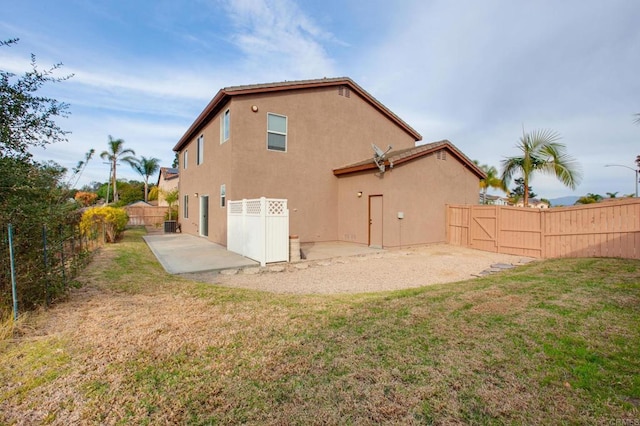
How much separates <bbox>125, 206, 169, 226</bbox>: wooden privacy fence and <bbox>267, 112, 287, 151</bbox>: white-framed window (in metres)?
17.8

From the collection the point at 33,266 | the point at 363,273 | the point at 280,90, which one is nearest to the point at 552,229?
the point at 363,273

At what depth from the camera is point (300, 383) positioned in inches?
100

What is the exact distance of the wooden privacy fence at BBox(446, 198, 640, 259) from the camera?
850 cm

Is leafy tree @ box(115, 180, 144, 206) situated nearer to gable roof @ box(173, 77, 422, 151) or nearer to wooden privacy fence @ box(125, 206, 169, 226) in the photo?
wooden privacy fence @ box(125, 206, 169, 226)

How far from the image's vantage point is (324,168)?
13914 mm

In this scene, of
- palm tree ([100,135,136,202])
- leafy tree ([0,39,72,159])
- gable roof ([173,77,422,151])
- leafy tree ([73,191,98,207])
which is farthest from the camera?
palm tree ([100,135,136,202])

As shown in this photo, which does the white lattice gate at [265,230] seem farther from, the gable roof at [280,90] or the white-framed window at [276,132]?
the gable roof at [280,90]

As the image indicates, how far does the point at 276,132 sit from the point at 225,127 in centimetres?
216

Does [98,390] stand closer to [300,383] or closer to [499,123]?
[300,383]

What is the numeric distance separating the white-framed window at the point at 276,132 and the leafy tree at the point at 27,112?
810cm

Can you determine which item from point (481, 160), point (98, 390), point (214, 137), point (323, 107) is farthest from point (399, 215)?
point (481, 160)

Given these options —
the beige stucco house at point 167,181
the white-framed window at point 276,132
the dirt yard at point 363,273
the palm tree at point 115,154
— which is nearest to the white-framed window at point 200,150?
the white-framed window at point 276,132

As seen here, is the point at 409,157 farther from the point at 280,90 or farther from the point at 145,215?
the point at 145,215

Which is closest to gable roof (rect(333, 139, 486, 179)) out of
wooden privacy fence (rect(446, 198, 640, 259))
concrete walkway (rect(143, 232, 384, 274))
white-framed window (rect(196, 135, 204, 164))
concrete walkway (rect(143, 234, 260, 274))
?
wooden privacy fence (rect(446, 198, 640, 259))
